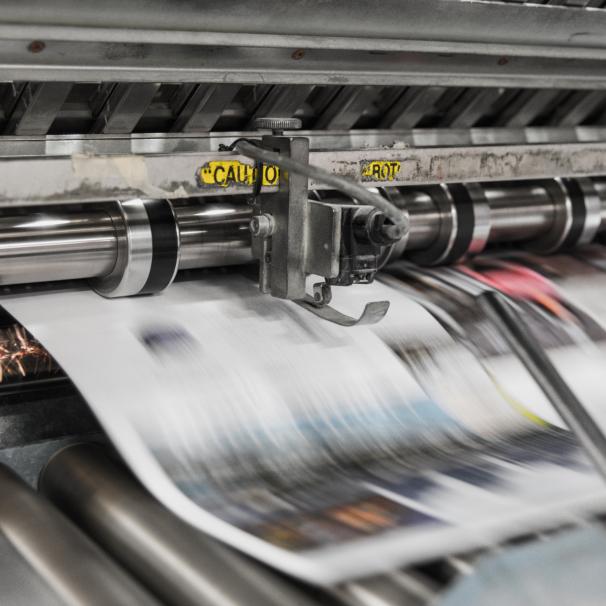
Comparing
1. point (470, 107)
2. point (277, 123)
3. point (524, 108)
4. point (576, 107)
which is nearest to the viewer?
point (277, 123)

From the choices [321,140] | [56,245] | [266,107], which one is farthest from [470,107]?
[56,245]

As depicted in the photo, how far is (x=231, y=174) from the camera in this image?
196cm

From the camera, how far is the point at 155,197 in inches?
74.5

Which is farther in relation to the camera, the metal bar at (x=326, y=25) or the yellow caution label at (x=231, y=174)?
the yellow caution label at (x=231, y=174)

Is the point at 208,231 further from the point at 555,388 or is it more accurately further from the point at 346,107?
the point at 555,388

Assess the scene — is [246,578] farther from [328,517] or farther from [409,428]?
[409,428]

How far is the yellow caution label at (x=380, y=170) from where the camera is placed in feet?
7.07

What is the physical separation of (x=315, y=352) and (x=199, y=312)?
0.26 m

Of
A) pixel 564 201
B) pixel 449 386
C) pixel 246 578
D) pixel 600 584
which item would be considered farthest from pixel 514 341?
pixel 564 201

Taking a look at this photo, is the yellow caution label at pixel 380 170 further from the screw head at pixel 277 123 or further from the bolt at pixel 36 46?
the bolt at pixel 36 46

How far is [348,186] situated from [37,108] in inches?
24.2

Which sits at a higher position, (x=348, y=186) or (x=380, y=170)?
(x=380, y=170)

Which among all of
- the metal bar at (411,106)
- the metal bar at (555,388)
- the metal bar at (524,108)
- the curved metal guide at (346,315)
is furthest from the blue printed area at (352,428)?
the metal bar at (524,108)

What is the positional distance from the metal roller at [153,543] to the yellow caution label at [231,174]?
1.92 ft
